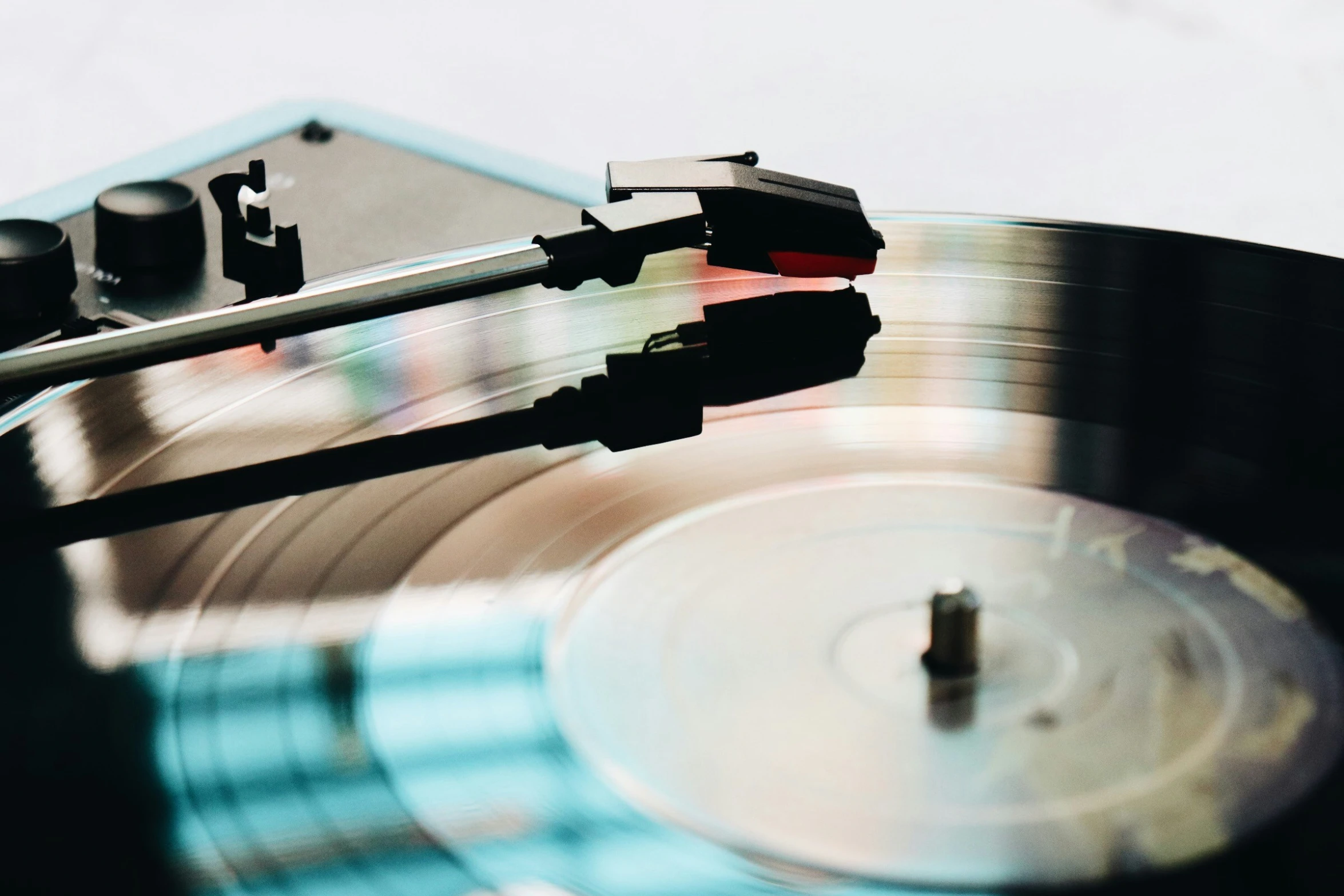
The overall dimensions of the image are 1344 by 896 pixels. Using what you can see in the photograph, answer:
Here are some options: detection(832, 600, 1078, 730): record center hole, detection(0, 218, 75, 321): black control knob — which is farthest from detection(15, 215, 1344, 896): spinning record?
detection(0, 218, 75, 321): black control knob

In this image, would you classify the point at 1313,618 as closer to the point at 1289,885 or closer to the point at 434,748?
the point at 1289,885

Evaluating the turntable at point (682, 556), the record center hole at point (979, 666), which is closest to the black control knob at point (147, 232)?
the turntable at point (682, 556)

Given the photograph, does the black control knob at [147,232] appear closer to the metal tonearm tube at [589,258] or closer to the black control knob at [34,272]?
the black control knob at [34,272]

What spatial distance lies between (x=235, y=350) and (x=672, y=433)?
0.74 ft

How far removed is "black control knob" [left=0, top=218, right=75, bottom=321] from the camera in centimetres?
87

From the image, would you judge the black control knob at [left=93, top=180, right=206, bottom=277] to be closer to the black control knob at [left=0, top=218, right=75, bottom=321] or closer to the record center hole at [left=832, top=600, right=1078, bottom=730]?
the black control knob at [left=0, top=218, right=75, bottom=321]

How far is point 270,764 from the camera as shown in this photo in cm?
54

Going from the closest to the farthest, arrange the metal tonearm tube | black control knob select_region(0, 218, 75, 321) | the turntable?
1. the turntable
2. the metal tonearm tube
3. black control knob select_region(0, 218, 75, 321)

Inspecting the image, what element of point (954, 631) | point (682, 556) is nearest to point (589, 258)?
point (682, 556)

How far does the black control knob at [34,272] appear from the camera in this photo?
87 cm

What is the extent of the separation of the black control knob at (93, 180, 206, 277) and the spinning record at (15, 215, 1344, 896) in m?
0.19

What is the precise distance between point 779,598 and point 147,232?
0.49 metres

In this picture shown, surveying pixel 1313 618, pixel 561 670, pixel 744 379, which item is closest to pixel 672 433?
pixel 744 379

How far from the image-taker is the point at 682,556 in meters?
0.68
